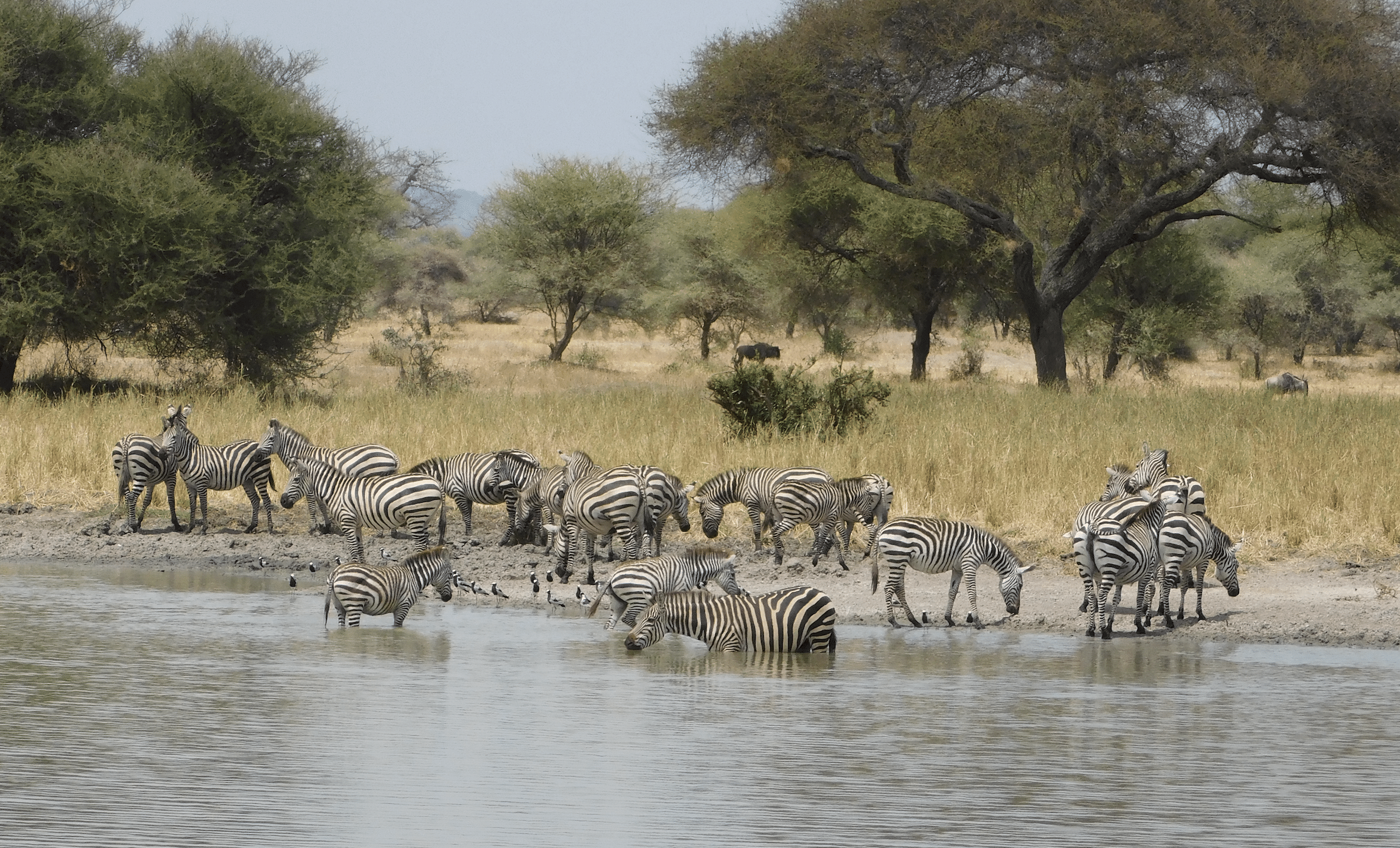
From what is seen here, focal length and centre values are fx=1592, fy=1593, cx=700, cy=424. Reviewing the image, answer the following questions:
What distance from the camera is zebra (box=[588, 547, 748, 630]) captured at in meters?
10.5

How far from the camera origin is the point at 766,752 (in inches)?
279

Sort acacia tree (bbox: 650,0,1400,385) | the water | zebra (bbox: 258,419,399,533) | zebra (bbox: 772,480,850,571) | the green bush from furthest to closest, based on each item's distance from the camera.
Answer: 1. acacia tree (bbox: 650,0,1400,385)
2. the green bush
3. zebra (bbox: 258,419,399,533)
4. zebra (bbox: 772,480,850,571)
5. the water

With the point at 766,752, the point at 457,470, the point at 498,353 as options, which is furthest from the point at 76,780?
the point at 498,353

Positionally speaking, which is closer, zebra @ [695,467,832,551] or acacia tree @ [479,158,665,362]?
zebra @ [695,467,832,551]

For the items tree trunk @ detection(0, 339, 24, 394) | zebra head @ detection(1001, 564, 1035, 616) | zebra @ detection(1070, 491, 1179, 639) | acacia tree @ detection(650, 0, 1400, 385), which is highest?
acacia tree @ detection(650, 0, 1400, 385)

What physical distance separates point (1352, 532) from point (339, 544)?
926 cm

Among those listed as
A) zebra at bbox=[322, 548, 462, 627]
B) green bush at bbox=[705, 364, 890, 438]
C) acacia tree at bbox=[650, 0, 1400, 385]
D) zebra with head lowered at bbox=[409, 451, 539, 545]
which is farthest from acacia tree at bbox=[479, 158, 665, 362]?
zebra at bbox=[322, 548, 462, 627]

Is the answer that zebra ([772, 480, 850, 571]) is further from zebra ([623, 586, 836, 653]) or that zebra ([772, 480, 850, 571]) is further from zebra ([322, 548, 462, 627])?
zebra ([623, 586, 836, 653])

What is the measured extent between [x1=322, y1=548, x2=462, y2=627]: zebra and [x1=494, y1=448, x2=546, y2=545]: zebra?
10.9 ft

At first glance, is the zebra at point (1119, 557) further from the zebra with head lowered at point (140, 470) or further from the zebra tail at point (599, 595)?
the zebra with head lowered at point (140, 470)

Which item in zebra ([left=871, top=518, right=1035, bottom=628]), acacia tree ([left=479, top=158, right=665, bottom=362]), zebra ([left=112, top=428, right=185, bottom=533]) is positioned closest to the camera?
zebra ([left=871, top=518, right=1035, bottom=628])

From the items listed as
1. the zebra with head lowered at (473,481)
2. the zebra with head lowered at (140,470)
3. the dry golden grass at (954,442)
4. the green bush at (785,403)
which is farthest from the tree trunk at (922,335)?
the zebra with head lowered at (140,470)

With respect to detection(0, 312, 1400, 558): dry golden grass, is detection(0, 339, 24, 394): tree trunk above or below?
above

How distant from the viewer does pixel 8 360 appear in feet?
93.1
